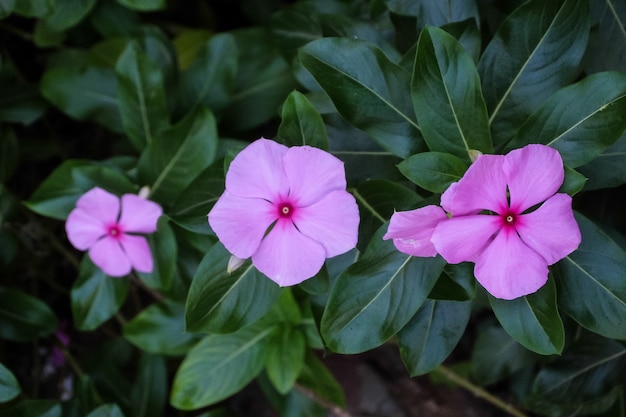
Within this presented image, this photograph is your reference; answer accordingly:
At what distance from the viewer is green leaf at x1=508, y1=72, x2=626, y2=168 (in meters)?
1.11

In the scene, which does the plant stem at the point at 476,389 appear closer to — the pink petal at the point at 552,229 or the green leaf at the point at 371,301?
the green leaf at the point at 371,301

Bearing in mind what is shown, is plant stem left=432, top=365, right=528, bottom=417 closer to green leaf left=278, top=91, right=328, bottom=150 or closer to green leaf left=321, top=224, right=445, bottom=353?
green leaf left=321, top=224, right=445, bottom=353

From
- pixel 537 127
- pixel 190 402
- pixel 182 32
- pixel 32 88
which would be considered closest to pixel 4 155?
pixel 32 88

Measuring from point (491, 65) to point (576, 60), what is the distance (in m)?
0.15

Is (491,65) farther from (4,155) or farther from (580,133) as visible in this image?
(4,155)

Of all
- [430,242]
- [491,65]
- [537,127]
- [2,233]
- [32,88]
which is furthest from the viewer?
[32,88]

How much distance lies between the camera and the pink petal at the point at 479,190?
972mm

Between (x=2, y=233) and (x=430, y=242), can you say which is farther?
(x=2, y=233)

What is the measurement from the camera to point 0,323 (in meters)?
1.82

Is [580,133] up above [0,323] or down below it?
above

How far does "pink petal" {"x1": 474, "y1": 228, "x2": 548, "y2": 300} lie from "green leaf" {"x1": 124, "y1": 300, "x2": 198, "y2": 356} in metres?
1.07

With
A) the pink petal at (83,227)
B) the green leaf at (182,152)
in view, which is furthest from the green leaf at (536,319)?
the pink petal at (83,227)

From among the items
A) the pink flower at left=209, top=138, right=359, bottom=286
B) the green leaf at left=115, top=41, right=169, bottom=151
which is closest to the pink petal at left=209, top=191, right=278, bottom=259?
the pink flower at left=209, top=138, right=359, bottom=286

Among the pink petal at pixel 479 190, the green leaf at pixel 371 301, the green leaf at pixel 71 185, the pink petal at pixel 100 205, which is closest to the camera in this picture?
the pink petal at pixel 479 190
